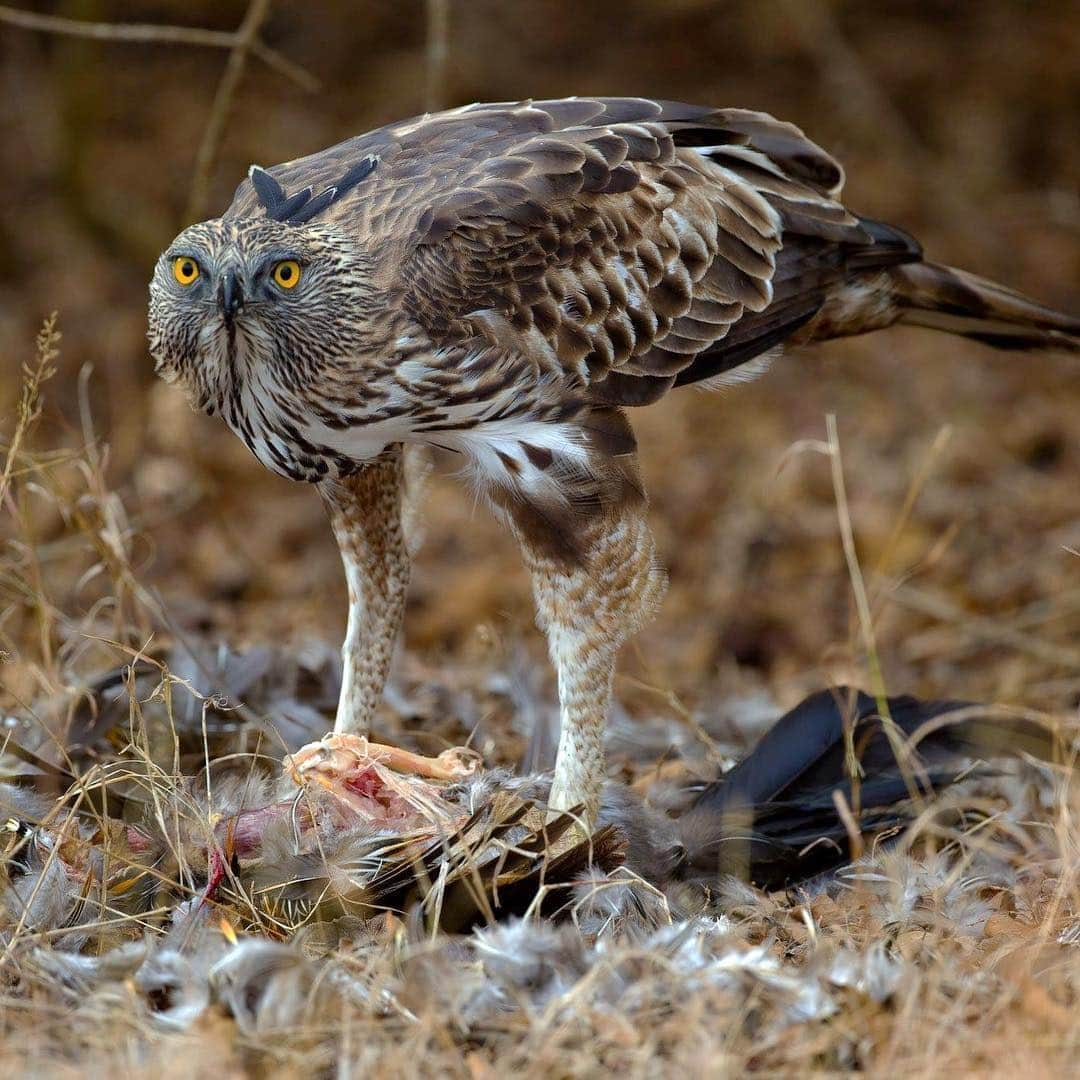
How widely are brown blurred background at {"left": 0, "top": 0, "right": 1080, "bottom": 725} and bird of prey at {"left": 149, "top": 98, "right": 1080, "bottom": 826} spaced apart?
0.45 metres

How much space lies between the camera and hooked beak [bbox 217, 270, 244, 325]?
10.5ft

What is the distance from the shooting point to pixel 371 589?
413cm

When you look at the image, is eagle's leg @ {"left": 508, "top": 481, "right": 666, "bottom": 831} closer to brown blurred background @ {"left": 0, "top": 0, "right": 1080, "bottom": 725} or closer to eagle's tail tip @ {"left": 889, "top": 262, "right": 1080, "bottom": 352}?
brown blurred background @ {"left": 0, "top": 0, "right": 1080, "bottom": 725}

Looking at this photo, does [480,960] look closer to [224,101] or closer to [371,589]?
[371,589]

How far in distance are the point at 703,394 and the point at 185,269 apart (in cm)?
603

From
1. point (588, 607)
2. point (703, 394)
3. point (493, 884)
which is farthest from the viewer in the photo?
point (703, 394)

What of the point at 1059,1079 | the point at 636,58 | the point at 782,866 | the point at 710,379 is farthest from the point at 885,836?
the point at 636,58

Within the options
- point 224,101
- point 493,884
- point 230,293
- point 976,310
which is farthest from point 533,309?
point 224,101

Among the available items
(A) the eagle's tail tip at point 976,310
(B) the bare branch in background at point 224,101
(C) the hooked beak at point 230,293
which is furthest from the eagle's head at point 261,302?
(B) the bare branch in background at point 224,101

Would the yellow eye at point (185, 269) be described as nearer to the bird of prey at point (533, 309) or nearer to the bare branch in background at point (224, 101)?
the bird of prey at point (533, 309)

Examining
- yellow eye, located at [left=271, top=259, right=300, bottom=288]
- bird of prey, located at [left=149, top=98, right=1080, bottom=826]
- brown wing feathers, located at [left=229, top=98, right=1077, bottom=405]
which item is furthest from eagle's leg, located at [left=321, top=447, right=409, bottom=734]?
yellow eye, located at [left=271, top=259, right=300, bottom=288]

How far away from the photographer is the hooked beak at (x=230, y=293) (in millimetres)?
3186

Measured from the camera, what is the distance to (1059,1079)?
2.37 m

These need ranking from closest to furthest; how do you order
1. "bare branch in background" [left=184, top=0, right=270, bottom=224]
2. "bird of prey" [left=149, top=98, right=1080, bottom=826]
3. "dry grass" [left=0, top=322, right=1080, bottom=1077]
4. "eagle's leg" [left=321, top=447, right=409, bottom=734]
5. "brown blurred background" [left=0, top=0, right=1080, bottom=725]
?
"dry grass" [left=0, top=322, right=1080, bottom=1077], "bird of prey" [left=149, top=98, right=1080, bottom=826], "eagle's leg" [left=321, top=447, right=409, bottom=734], "bare branch in background" [left=184, top=0, right=270, bottom=224], "brown blurred background" [left=0, top=0, right=1080, bottom=725]
